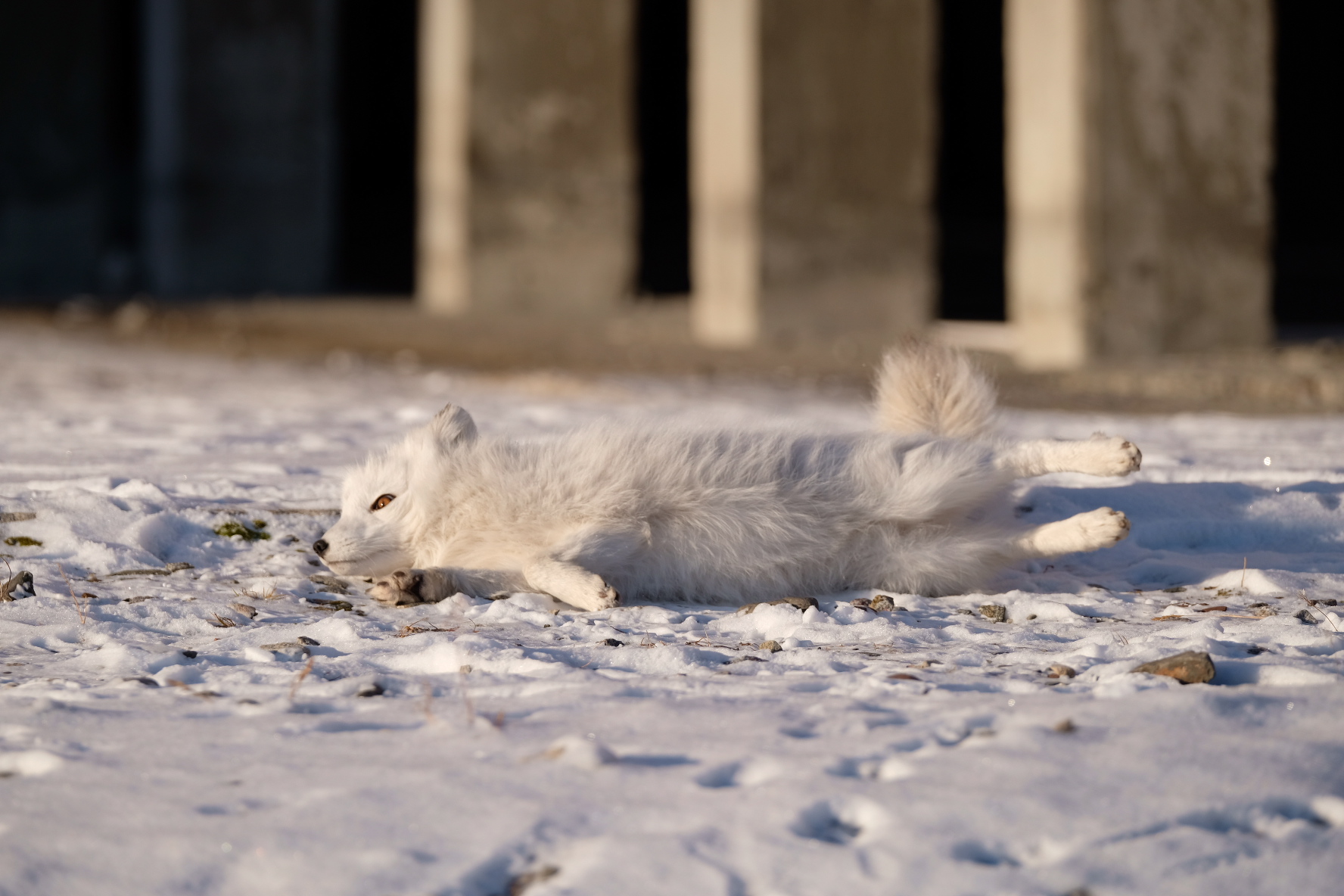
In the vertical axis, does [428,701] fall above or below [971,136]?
below

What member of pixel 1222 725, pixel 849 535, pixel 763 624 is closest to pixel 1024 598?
pixel 849 535

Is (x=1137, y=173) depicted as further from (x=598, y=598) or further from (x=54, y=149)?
(x=54, y=149)

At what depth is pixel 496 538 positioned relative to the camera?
12.4 feet

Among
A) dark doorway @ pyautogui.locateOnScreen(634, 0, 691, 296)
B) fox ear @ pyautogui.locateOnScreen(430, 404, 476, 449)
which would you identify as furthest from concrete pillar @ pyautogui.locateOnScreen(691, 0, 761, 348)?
fox ear @ pyautogui.locateOnScreen(430, 404, 476, 449)

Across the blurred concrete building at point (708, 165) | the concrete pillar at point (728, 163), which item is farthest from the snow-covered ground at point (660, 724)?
the concrete pillar at point (728, 163)

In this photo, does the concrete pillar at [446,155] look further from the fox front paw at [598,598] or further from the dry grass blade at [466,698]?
the dry grass blade at [466,698]

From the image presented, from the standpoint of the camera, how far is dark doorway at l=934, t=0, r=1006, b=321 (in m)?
15.3

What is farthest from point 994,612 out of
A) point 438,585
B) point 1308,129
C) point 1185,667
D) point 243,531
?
point 1308,129

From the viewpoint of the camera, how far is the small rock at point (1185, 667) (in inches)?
109

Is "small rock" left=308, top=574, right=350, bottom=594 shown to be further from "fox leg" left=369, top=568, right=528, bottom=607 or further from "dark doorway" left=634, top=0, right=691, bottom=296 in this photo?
"dark doorway" left=634, top=0, right=691, bottom=296

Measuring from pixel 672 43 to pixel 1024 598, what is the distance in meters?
14.2

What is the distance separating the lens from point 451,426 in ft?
12.6

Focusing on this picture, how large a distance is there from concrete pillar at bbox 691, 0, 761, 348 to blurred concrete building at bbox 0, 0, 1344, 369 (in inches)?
0.9

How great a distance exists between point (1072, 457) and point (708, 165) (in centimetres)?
708
